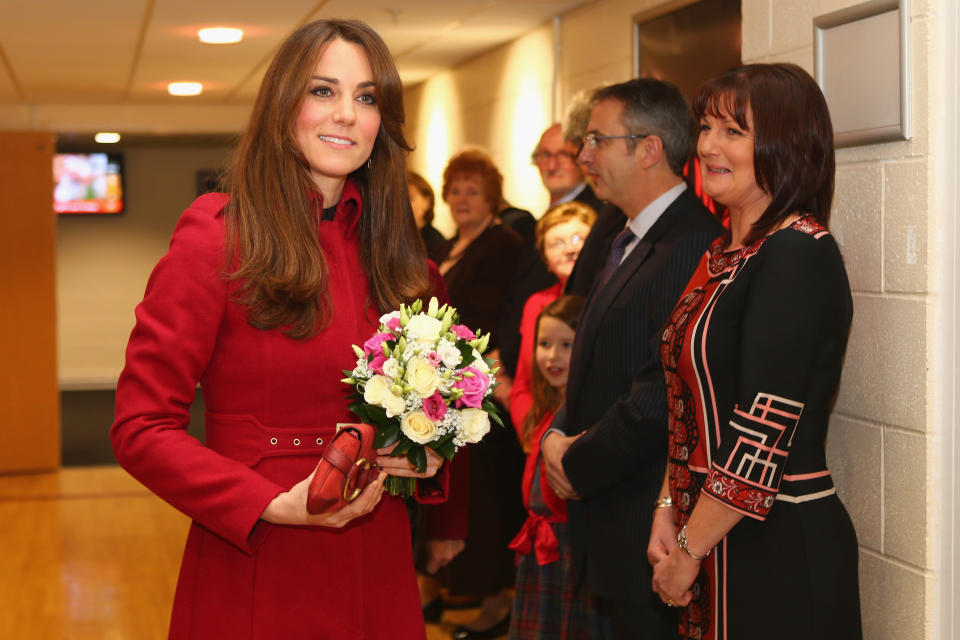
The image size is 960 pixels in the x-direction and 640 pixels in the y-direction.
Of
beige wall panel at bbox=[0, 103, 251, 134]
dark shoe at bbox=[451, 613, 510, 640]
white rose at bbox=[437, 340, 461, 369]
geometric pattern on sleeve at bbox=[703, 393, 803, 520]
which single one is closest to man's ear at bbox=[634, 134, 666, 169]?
geometric pattern on sleeve at bbox=[703, 393, 803, 520]

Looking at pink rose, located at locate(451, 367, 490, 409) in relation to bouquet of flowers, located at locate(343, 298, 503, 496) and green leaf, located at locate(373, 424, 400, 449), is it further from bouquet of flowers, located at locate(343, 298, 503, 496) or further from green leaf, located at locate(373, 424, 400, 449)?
green leaf, located at locate(373, 424, 400, 449)

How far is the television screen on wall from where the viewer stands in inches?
544

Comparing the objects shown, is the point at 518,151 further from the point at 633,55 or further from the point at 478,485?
the point at 478,485

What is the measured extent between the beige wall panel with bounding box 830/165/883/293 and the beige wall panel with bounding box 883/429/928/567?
33cm

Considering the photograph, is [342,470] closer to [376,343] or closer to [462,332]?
[376,343]

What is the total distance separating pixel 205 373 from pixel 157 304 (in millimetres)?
148

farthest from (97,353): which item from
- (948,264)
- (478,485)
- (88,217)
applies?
(948,264)

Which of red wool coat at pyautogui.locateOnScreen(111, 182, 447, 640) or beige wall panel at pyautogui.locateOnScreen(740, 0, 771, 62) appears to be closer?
red wool coat at pyautogui.locateOnScreen(111, 182, 447, 640)

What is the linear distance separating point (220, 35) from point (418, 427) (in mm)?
5185

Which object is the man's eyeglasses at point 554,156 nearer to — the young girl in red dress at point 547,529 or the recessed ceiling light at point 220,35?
the young girl in red dress at point 547,529

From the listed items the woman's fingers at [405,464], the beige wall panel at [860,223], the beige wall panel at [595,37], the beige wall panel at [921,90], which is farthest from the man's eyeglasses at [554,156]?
the woman's fingers at [405,464]

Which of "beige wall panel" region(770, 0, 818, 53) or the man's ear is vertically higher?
"beige wall panel" region(770, 0, 818, 53)

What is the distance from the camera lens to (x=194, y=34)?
6242mm

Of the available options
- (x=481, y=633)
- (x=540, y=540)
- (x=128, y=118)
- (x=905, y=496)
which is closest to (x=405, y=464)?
(x=905, y=496)
